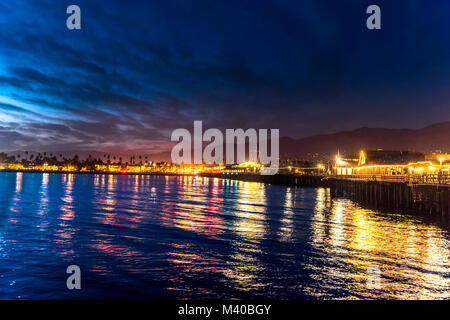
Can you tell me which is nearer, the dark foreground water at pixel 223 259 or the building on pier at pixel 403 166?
the dark foreground water at pixel 223 259

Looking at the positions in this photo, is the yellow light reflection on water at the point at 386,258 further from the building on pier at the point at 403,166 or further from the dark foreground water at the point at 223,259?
the building on pier at the point at 403,166

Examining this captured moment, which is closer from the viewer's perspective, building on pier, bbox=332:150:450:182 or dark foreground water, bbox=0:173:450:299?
dark foreground water, bbox=0:173:450:299

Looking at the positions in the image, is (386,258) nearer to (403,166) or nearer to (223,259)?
(223,259)

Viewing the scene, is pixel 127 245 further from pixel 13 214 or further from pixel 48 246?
pixel 13 214

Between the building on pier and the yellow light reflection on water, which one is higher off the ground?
the building on pier

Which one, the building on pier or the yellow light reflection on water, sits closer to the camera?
the yellow light reflection on water

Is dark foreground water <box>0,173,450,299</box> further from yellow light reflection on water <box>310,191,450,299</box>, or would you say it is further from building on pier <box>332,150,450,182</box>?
building on pier <box>332,150,450,182</box>

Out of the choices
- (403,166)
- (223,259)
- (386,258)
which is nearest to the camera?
(223,259)

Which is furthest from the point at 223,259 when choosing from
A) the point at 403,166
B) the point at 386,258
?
the point at 403,166

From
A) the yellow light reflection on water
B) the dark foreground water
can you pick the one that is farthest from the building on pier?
the dark foreground water

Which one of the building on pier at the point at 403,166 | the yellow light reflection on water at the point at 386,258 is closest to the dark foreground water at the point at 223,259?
the yellow light reflection on water at the point at 386,258

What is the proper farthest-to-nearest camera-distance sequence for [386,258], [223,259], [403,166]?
[403,166] → [386,258] → [223,259]

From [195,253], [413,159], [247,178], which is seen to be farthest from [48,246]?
[247,178]

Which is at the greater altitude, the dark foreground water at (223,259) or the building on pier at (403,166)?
the building on pier at (403,166)
